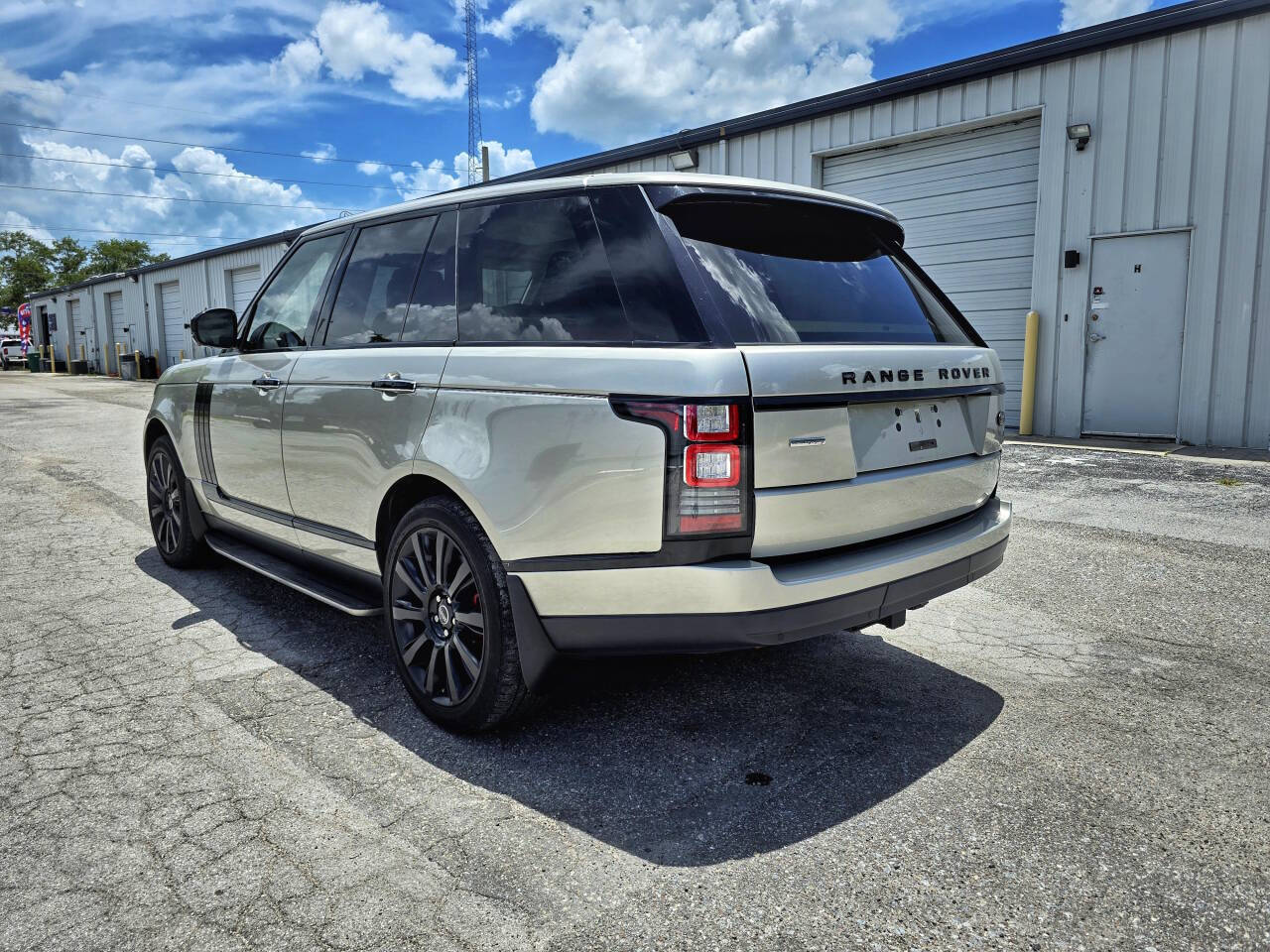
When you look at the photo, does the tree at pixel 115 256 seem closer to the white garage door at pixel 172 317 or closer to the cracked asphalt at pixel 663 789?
the white garage door at pixel 172 317

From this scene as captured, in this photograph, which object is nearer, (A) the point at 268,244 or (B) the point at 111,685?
(B) the point at 111,685

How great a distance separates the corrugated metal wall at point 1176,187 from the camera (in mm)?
9383

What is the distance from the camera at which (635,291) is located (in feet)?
8.54

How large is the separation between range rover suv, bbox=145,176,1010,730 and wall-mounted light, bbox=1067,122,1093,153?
863 centimetres

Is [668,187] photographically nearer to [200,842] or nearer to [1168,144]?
[200,842]

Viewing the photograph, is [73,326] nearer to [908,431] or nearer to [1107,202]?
[1107,202]

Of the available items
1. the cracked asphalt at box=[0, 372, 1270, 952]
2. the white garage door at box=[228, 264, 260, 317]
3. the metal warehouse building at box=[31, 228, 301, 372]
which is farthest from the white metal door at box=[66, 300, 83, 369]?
the cracked asphalt at box=[0, 372, 1270, 952]

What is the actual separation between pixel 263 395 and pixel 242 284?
27.3 m

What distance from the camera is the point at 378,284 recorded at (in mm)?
3588

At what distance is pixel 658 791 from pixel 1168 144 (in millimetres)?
10396

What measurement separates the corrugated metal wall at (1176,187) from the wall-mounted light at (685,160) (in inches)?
178

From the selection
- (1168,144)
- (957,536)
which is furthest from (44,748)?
(1168,144)

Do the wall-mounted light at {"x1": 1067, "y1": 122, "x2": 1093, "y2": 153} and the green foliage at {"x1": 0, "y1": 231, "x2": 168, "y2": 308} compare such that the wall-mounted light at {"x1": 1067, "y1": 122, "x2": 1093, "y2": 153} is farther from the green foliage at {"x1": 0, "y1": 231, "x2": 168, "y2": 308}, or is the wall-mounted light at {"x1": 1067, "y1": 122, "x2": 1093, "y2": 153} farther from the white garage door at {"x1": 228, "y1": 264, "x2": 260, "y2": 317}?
the green foliage at {"x1": 0, "y1": 231, "x2": 168, "y2": 308}

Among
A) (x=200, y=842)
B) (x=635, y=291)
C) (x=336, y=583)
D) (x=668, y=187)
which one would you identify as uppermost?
(x=668, y=187)
